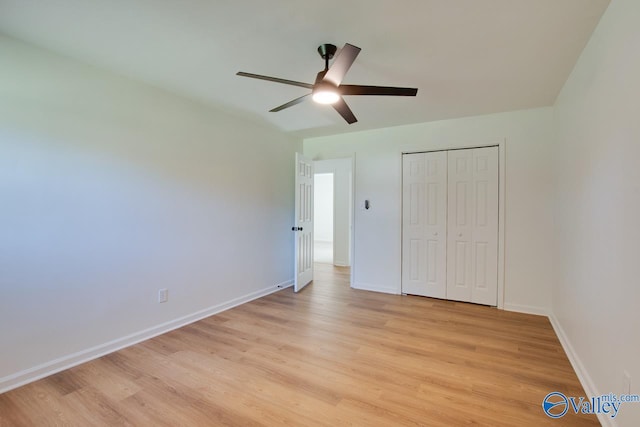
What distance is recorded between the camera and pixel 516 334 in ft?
9.40

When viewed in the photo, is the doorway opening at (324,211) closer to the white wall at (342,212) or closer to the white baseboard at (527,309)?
the white wall at (342,212)

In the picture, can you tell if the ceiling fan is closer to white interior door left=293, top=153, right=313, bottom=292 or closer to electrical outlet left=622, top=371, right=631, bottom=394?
electrical outlet left=622, top=371, right=631, bottom=394

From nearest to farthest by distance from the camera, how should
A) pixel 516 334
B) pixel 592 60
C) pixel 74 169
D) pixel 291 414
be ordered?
1. pixel 291 414
2. pixel 592 60
3. pixel 74 169
4. pixel 516 334

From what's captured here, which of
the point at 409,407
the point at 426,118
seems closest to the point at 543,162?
the point at 426,118

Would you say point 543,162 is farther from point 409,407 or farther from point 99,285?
point 99,285

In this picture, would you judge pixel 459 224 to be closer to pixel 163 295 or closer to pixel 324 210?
pixel 163 295

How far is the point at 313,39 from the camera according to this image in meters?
1.99

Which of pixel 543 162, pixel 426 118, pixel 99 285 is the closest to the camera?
pixel 99 285

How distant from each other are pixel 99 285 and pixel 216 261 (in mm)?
1192

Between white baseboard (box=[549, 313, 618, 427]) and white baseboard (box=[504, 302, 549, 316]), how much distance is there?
425 mm

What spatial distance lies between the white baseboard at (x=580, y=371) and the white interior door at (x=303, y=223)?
3.01 metres

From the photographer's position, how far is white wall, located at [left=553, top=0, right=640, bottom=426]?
1.38 metres

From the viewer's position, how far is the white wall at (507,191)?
132 inches

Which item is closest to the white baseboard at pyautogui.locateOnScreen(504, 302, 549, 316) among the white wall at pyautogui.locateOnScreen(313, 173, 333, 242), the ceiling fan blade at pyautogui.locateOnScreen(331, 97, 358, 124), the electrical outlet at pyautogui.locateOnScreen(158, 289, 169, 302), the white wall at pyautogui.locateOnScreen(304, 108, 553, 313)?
the white wall at pyautogui.locateOnScreen(304, 108, 553, 313)
